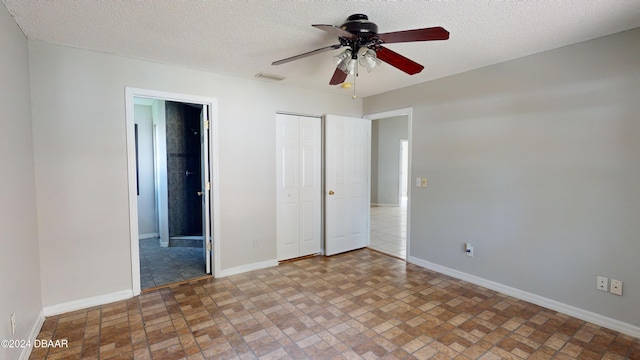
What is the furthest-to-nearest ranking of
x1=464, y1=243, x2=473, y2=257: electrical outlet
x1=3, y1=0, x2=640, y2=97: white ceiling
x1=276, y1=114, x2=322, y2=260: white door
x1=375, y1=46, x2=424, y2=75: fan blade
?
x1=276, y1=114, x2=322, y2=260: white door < x1=464, y1=243, x2=473, y2=257: electrical outlet < x1=375, y1=46, x2=424, y2=75: fan blade < x1=3, y1=0, x2=640, y2=97: white ceiling

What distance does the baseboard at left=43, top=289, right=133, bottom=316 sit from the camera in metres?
2.64

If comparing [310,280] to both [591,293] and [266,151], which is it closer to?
[266,151]

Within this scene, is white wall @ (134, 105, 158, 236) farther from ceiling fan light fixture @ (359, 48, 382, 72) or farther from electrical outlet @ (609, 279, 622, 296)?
electrical outlet @ (609, 279, 622, 296)

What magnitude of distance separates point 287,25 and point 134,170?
2.07 metres

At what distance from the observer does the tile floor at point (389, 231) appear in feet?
15.5

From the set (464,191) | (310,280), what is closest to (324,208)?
(310,280)

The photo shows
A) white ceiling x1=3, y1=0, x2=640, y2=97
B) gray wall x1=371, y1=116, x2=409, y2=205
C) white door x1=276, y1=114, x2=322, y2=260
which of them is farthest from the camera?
gray wall x1=371, y1=116, x2=409, y2=205

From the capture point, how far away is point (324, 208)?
4430 millimetres

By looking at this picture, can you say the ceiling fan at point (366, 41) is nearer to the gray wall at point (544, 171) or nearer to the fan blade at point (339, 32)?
the fan blade at point (339, 32)

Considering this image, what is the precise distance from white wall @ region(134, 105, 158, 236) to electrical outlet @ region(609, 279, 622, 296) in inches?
238

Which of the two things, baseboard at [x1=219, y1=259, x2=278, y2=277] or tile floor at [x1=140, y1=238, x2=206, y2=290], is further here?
baseboard at [x1=219, y1=259, x2=278, y2=277]

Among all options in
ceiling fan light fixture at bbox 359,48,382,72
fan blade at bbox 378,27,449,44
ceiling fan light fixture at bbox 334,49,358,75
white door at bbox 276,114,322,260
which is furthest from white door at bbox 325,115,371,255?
fan blade at bbox 378,27,449,44

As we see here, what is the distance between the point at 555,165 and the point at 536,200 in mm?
365

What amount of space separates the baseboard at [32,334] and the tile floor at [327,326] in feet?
0.14
